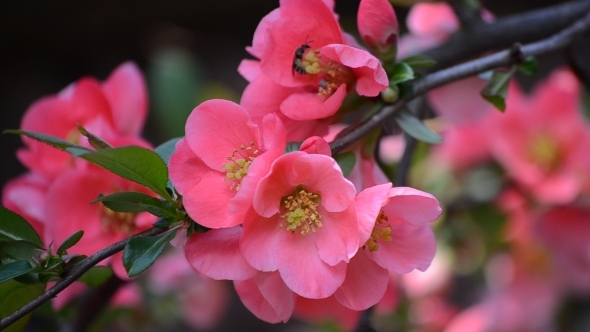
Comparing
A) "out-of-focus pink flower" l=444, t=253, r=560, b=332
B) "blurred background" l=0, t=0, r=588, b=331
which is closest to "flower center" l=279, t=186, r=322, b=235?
"out-of-focus pink flower" l=444, t=253, r=560, b=332

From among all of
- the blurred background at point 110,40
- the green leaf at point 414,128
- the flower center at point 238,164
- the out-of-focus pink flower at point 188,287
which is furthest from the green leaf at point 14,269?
the blurred background at point 110,40

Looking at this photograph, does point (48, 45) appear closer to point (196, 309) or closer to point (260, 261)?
point (196, 309)

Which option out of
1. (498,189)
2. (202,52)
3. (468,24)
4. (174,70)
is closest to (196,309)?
(174,70)

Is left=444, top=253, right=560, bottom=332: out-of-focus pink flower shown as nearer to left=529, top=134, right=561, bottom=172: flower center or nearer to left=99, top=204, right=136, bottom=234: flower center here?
left=529, top=134, right=561, bottom=172: flower center

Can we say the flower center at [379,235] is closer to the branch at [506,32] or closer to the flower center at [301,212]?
the flower center at [301,212]

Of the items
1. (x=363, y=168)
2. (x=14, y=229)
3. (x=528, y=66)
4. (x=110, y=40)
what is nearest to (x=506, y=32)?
(x=528, y=66)

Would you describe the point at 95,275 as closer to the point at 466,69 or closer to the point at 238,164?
the point at 238,164
